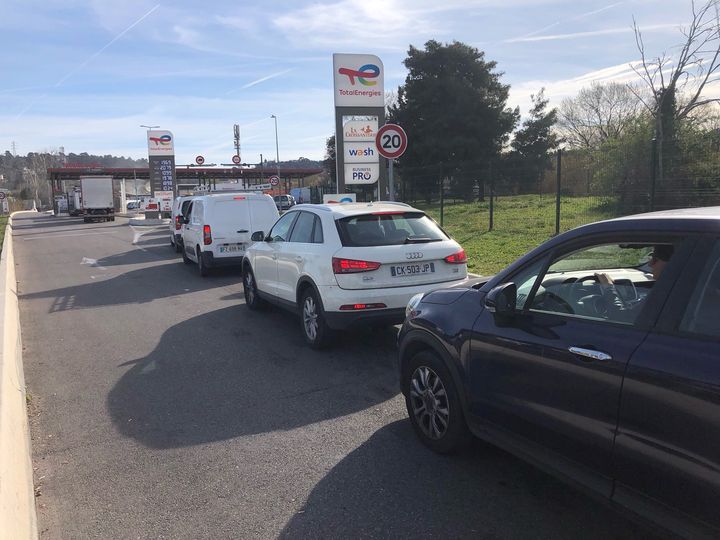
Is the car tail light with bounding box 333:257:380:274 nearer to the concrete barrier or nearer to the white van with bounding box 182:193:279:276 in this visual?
the concrete barrier

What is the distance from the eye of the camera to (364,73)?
17.2m

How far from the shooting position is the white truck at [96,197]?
45469 mm

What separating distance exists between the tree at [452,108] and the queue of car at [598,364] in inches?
1349

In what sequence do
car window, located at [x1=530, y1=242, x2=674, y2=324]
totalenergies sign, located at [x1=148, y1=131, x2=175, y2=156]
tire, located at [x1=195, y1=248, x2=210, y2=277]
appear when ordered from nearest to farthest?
car window, located at [x1=530, y1=242, x2=674, y2=324] → tire, located at [x1=195, y1=248, x2=210, y2=277] → totalenergies sign, located at [x1=148, y1=131, x2=175, y2=156]

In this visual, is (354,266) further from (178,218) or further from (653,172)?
(178,218)

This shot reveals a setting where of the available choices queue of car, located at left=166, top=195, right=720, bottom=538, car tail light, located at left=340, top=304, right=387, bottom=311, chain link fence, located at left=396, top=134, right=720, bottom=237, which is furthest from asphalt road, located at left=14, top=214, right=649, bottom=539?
chain link fence, located at left=396, top=134, right=720, bottom=237

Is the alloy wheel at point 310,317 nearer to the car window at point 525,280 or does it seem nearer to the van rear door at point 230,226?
the car window at point 525,280

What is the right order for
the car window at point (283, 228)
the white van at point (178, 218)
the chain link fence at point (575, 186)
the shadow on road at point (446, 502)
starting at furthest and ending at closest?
the white van at point (178, 218) < the chain link fence at point (575, 186) < the car window at point (283, 228) < the shadow on road at point (446, 502)

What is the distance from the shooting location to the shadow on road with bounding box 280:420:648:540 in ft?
10.4

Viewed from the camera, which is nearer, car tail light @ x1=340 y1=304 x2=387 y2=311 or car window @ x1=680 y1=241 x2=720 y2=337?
car window @ x1=680 y1=241 x2=720 y2=337

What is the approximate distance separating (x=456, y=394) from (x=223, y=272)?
36.5 ft

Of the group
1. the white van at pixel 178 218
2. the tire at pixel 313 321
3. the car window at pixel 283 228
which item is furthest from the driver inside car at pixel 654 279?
the white van at pixel 178 218

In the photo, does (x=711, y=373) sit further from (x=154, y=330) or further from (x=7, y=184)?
(x=7, y=184)

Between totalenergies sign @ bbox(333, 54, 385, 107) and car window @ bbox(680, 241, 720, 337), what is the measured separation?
1550cm
